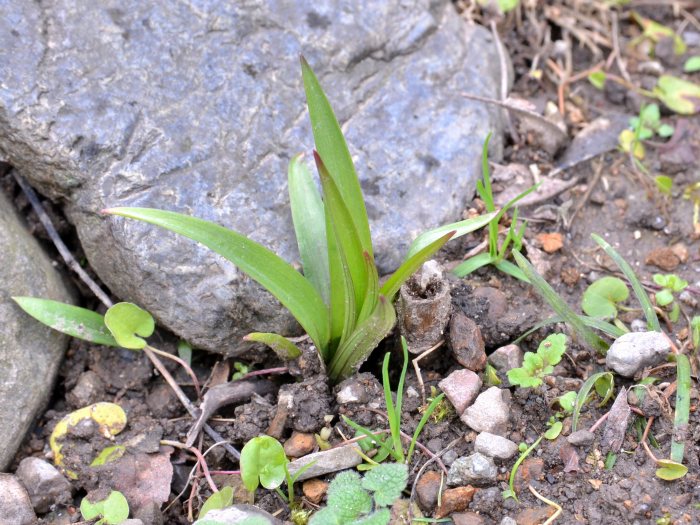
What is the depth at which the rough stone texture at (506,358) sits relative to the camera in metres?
2.18

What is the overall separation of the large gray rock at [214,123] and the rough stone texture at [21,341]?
18 cm

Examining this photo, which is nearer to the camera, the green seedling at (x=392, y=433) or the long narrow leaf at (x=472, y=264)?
the green seedling at (x=392, y=433)

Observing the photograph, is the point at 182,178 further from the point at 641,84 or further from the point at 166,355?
the point at 641,84

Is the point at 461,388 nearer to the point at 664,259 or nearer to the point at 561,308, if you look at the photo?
the point at 561,308

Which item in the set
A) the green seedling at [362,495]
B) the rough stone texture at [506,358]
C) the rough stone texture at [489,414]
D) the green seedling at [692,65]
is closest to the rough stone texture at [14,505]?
the green seedling at [362,495]

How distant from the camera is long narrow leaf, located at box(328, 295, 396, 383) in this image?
192 cm

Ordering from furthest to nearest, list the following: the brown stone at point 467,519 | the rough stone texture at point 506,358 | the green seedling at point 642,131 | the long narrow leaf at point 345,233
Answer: the green seedling at point 642,131
the rough stone texture at point 506,358
the brown stone at point 467,519
the long narrow leaf at point 345,233

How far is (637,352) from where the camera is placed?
6.79ft

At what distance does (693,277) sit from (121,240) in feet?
6.31

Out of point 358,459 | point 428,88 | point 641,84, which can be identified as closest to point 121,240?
point 358,459

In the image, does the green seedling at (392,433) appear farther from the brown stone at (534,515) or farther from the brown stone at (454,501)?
the brown stone at (534,515)

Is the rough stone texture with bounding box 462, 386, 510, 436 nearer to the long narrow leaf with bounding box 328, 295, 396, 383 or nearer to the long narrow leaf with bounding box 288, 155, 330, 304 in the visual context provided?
the long narrow leaf with bounding box 328, 295, 396, 383

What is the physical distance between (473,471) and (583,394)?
393 millimetres

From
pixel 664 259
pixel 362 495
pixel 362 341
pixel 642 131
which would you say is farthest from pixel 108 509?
pixel 642 131
